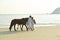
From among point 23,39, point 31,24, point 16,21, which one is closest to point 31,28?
point 31,24

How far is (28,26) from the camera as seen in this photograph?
15383 millimetres

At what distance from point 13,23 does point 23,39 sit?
4354 mm

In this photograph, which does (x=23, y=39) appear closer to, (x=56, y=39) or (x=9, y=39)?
(x=9, y=39)

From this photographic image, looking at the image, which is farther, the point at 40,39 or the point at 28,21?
the point at 28,21

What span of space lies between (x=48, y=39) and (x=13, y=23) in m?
5.06

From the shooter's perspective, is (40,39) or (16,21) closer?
(40,39)

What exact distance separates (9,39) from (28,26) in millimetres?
4481

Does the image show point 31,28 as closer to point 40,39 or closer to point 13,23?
point 13,23

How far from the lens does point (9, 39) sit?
1102 centimetres

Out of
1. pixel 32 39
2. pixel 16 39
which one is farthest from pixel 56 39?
pixel 16 39

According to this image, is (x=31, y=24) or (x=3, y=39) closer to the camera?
(x=3, y=39)

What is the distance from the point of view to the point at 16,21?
49.6 ft

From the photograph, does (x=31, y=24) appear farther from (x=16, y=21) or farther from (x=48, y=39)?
(x=48, y=39)

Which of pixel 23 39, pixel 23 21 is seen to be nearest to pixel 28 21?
pixel 23 21
